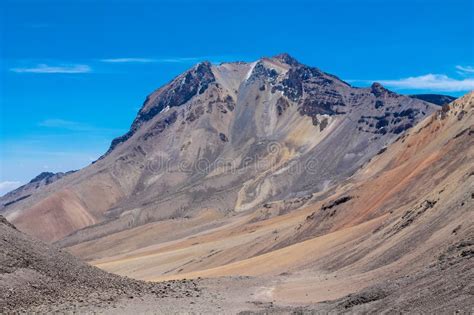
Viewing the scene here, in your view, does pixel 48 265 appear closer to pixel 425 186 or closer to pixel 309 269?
pixel 309 269

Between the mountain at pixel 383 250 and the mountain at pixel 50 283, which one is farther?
the mountain at pixel 50 283

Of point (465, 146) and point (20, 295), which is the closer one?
point (20, 295)

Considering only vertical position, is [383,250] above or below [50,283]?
below

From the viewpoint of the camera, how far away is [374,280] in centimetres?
3922

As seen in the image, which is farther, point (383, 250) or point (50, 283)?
point (383, 250)

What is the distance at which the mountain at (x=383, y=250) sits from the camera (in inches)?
1103

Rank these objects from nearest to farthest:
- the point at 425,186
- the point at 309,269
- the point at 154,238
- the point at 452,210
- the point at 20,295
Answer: the point at 20,295 < the point at 452,210 < the point at 309,269 < the point at 425,186 < the point at 154,238

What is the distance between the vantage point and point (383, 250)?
47.6 m

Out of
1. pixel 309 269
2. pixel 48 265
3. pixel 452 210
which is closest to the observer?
pixel 48 265

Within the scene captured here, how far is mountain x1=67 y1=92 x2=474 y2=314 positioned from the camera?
28.0 metres

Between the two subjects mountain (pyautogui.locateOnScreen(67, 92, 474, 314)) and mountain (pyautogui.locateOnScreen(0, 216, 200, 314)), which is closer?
mountain (pyautogui.locateOnScreen(67, 92, 474, 314))

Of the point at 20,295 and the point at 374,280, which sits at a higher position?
the point at 20,295

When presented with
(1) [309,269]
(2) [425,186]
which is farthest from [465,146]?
(1) [309,269]

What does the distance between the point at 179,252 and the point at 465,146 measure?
52.8 meters
